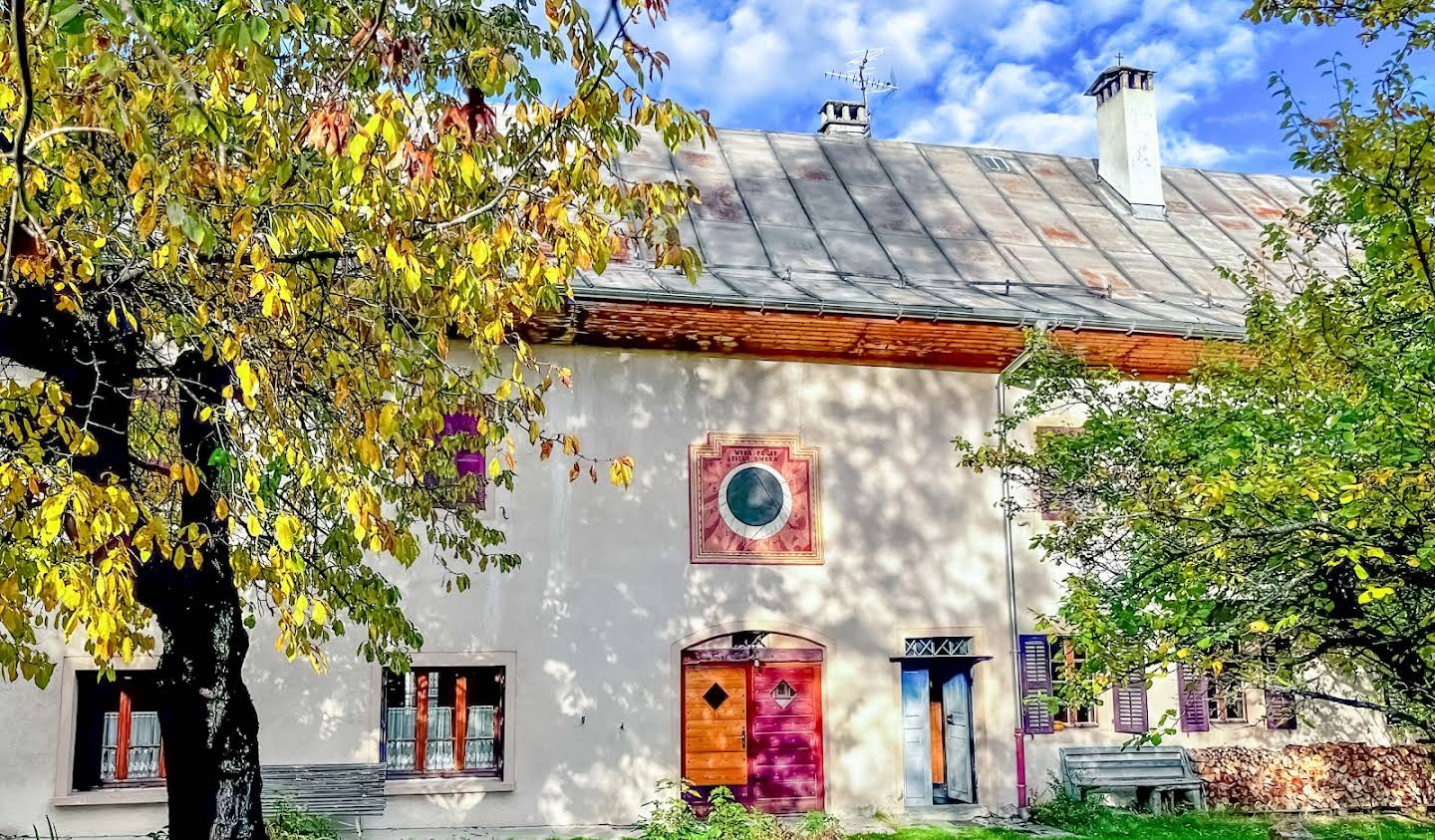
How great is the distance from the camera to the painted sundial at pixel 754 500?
1239cm

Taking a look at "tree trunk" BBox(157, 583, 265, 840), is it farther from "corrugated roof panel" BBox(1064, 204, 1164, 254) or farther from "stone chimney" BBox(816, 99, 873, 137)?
"stone chimney" BBox(816, 99, 873, 137)

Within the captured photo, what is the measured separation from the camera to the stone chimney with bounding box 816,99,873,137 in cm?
1903

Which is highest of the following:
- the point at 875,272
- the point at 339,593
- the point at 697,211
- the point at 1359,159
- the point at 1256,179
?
the point at 1256,179

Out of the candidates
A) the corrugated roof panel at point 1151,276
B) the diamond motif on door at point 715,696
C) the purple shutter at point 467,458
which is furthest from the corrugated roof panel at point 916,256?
the purple shutter at point 467,458

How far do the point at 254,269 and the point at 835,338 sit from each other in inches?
326

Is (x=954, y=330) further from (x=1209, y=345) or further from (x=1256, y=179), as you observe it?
(x=1256, y=179)

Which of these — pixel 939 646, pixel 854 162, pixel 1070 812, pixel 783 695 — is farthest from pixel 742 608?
→ pixel 854 162

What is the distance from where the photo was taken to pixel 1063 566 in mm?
12977

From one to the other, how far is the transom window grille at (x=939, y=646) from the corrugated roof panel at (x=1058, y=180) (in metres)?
6.97

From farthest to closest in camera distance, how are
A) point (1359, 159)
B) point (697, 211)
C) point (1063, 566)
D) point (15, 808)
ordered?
point (697, 211)
point (1063, 566)
point (15, 808)
point (1359, 159)

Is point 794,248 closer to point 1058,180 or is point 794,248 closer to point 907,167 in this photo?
point 907,167

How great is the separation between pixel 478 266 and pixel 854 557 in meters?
8.48

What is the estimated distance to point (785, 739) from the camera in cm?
1231

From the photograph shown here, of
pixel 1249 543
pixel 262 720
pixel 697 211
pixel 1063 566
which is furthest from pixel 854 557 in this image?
pixel 1249 543
